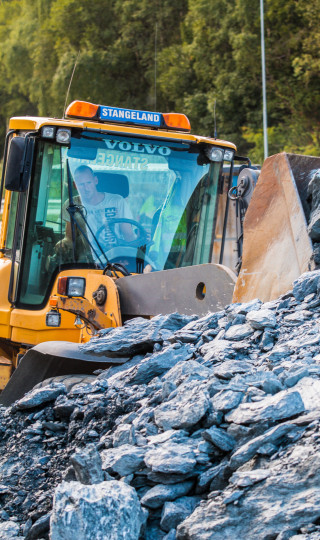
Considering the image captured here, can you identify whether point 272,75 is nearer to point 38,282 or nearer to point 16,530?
point 38,282

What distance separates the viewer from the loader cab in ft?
18.0

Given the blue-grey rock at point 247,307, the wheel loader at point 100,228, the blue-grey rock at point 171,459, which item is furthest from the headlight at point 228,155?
the blue-grey rock at point 171,459

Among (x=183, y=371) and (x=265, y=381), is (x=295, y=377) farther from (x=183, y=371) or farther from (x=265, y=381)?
(x=183, y=371)

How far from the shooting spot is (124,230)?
219 inches

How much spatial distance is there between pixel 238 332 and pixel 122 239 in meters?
A: 2.14

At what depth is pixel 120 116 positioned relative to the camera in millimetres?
5949

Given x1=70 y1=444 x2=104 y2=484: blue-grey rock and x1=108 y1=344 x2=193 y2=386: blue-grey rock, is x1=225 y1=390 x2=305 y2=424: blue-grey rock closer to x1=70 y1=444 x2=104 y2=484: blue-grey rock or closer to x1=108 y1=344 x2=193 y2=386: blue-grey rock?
x1=70 y1=444 x2=104 y2=484: blue-grey rock

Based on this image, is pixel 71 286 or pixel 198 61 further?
pixel 198 61

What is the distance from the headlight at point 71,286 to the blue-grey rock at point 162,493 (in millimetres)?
2630

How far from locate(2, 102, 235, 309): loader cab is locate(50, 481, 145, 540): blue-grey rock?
299cm

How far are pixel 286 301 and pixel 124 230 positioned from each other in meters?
2.11

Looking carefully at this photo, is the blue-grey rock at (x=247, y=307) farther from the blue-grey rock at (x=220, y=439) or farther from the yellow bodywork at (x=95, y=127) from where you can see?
the yellow bodywork at (x=95, y=127)

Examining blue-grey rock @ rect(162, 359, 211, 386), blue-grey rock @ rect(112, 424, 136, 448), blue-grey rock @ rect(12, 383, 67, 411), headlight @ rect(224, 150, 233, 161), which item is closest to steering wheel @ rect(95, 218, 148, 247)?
headlight @ rect(224, 150, 233, 161)

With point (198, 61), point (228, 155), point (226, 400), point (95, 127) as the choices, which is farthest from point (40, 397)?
point (198, 61)
